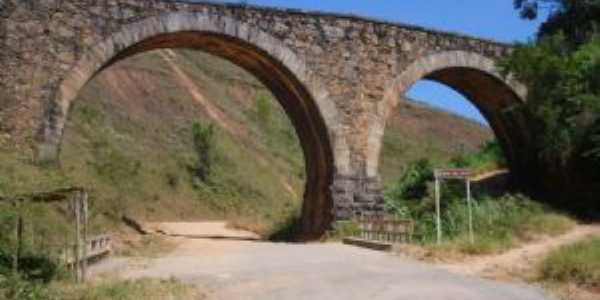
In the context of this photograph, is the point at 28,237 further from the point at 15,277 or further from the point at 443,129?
the point at 443,129

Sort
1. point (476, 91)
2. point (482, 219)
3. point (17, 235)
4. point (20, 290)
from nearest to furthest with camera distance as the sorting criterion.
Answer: point (20, 290) → point (17, 235) → point (482, 219) → point (476, 91)

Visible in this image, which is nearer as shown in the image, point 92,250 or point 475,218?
point 92,250

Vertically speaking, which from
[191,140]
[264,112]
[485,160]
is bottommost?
[485,160]

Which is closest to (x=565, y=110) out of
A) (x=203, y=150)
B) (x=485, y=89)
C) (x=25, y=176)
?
(x=485, y=89)

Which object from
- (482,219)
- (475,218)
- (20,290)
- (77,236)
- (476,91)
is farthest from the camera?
(476,91)

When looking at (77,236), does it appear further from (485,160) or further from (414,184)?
(485,160)

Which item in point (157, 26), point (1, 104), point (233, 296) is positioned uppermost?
point (157, 26)

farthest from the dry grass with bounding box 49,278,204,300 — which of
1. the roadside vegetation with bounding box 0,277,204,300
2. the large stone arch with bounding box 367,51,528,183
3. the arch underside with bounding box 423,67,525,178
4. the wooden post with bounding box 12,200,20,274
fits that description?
the arch underside with bounding box 423,67,525,178

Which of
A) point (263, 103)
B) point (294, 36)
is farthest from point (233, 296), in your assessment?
point (263, 103)

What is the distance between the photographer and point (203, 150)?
3859 centimetres

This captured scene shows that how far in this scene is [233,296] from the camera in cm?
865

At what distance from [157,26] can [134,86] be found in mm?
33412

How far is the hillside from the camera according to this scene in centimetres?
3347

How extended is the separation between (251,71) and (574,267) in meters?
10.0
